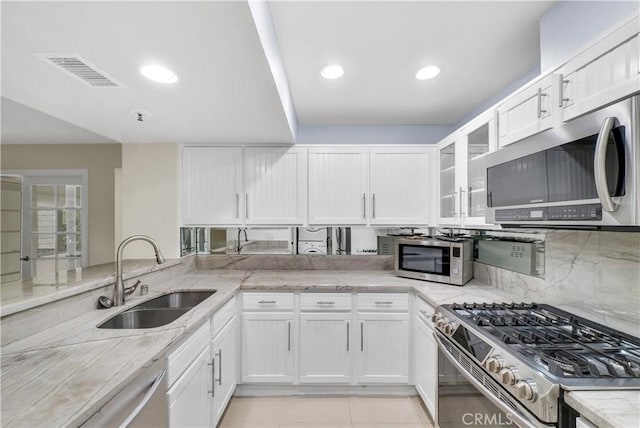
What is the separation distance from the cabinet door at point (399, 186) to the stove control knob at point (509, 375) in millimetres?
1831

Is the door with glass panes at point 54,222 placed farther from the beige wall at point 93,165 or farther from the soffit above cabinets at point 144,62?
the soffit above cabinets at point 144,62

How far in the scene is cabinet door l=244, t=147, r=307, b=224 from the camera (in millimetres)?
2840

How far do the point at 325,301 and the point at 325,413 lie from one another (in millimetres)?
799

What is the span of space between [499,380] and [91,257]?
4033mm

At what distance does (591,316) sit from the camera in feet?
4.91

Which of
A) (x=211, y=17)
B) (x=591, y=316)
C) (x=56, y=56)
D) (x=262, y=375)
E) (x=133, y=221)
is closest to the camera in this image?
(x=211, y=17)

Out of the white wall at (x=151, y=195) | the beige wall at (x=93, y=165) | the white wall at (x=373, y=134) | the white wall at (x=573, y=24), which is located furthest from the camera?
the beige wall at (x=93, y=165)

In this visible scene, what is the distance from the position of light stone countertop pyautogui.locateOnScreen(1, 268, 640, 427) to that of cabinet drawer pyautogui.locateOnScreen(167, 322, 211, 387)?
0.24 ft

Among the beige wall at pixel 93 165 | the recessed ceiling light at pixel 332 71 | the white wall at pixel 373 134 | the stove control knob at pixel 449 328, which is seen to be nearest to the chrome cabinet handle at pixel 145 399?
the stove control knob at pixel 449 328

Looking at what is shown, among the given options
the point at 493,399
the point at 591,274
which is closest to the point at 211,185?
the point at 493,399

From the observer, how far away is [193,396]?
1546 millimetres

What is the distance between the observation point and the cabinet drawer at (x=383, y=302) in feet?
7.82

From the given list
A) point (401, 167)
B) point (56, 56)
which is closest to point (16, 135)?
point (56, 56)

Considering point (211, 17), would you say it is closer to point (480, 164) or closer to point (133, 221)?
point (480, 164)
